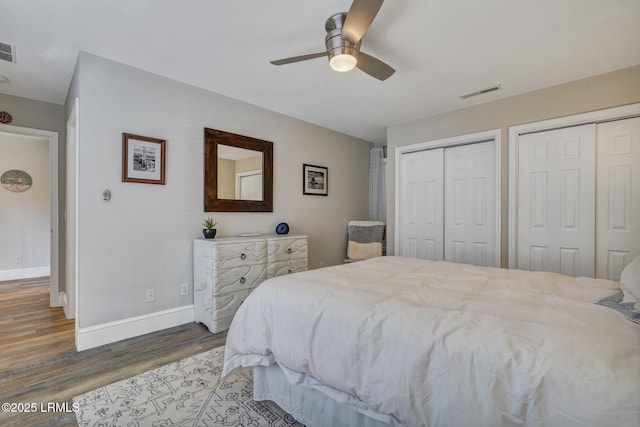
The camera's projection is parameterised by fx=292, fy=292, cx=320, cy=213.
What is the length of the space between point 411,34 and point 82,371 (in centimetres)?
332

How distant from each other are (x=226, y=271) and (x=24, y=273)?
4574mm

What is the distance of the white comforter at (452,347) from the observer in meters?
0.81

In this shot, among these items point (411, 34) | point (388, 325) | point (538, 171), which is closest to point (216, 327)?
point (388, 325)

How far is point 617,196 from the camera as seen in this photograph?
2.62m

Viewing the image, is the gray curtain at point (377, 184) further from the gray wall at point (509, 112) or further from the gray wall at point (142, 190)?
the gray wall at point (142, 190)

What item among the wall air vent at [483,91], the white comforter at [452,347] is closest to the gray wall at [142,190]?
the white comforter at [452,347]

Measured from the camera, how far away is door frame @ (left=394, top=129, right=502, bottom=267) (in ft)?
10.6

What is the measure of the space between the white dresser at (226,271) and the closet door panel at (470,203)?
2.16m

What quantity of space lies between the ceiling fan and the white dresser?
1.71 metres

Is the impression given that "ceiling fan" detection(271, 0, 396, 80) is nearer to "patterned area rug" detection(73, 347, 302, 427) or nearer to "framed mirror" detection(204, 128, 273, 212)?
"framed mirror" detection(204, 128, 273, 212)

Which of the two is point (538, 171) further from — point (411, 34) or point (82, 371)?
point (82, 371)

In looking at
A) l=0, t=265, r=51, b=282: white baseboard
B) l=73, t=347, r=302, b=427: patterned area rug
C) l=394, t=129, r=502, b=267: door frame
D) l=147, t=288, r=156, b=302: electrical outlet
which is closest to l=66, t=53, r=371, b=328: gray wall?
l=147, t=288, r=156, b=302: electrical outlet

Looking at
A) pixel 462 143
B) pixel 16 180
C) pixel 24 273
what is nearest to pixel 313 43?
pixel 462 143

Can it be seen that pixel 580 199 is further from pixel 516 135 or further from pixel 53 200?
pixel 53 200
